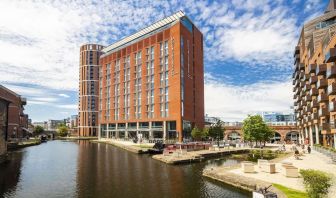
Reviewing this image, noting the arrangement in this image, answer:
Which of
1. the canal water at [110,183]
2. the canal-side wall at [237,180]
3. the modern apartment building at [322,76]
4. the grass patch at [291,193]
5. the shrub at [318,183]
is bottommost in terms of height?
the canal water at [110,183]

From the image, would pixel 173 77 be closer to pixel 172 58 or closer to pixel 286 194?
pixel 172 58

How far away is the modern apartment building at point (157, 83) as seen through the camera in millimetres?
114438

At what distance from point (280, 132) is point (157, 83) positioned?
54.4 m

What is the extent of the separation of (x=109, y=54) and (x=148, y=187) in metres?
131

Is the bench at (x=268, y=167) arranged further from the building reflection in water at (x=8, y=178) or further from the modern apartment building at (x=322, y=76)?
the building reflection in water at (x=8, y=178)

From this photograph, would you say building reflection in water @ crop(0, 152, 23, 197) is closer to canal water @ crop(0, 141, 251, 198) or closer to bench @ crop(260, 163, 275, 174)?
canal water @ crop(0, 141, 251, 198)

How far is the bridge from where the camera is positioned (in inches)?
4663

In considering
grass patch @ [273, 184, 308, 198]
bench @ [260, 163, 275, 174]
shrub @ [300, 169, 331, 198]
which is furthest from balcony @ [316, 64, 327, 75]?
shrub @ [300, 169, 331, 198]

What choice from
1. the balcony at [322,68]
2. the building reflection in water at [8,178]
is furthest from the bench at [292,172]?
the balcony at [322,68]

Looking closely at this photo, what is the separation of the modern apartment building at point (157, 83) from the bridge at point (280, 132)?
44.9 ft

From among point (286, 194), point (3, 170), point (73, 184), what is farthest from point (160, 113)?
A: point (286, 194)

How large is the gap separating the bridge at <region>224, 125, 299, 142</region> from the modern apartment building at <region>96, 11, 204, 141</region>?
13696 mm

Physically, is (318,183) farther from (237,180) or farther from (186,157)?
(186,157)

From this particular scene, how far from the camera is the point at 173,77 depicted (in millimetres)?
114750
